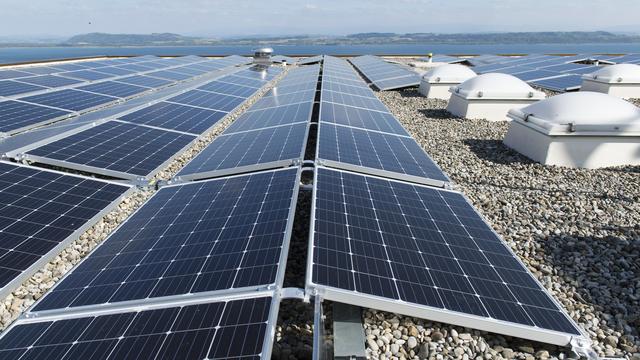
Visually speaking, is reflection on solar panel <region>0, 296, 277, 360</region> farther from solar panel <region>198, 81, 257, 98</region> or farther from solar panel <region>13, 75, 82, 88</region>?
solar panel <region>13, 75, 82, 88</region>

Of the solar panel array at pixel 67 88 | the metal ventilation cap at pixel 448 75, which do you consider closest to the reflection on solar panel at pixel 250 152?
the solar panel array at pixel 67 88

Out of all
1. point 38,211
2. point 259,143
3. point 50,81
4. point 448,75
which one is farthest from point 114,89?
point 448,75

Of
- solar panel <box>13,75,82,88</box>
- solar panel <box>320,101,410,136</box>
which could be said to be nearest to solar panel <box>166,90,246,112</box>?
solar panel <box>320,101,410,136</box>

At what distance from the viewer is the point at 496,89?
20531mm

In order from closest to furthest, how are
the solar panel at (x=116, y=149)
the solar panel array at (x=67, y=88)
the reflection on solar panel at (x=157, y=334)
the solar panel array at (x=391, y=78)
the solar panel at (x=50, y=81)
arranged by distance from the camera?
the reflection on solar panel at (x=157, y=334) → the solar panel at (x=116, y=149) → the solar panel array at (x=67, y=88) → the solar panel at (x=50, y=81) → the solar panel array at (x=391, y=78)

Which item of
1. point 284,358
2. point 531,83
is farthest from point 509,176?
point 531,83

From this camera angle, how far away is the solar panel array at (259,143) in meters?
9.77

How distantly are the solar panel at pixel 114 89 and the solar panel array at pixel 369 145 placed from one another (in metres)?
12.6

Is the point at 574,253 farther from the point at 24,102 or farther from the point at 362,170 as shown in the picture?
the point at 24,102

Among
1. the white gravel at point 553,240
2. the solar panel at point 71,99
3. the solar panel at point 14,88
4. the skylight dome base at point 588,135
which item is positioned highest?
the solar panel at point 14,88

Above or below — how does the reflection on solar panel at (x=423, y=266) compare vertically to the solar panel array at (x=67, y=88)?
below

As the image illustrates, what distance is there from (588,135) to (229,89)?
20.0m

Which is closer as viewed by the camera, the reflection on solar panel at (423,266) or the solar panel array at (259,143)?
the reflection on solar panel at (423,266)

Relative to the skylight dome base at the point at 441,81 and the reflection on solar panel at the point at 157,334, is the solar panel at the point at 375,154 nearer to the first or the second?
the reflection on solar panel at the point at 157,334
